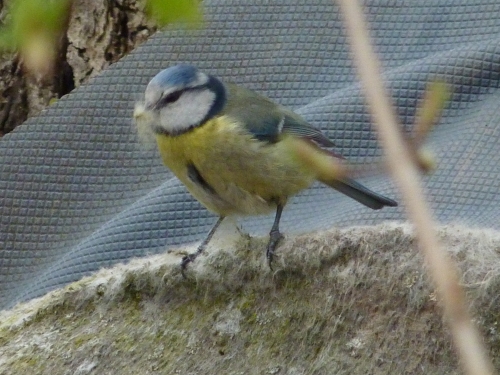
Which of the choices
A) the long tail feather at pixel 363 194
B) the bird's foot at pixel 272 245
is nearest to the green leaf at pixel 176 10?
the bird's foot at pixel 272 245

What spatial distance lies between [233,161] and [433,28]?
0.92 metres

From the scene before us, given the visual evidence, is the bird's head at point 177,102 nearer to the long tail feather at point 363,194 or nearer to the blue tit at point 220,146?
the blue tit at point 220,146

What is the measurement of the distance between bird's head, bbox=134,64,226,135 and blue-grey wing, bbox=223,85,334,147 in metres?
0.04

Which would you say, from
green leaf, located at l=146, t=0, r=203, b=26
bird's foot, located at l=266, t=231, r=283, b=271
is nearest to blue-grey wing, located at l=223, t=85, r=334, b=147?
bird's foot, located at l=266, t=231, r=283, b=271

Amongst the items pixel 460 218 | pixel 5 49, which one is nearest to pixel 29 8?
pixel 5 49

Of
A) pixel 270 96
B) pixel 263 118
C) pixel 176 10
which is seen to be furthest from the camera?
pixel 270 96

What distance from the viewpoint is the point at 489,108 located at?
1.87m

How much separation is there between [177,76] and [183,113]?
0.21 feet

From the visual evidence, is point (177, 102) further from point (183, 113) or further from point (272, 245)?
point (272, 245)

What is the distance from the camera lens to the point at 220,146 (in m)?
1.40

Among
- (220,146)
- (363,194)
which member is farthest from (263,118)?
(363,194)

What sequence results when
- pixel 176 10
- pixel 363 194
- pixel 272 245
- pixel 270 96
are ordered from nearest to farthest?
pixel 176 10
pixel 272 245
pixel 363 194
pixel 270 96

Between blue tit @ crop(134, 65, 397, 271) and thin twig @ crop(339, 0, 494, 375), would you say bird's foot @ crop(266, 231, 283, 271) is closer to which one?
blue tit @ crop(134, 65, 397, 271)

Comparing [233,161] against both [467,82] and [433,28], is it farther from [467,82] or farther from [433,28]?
[433,28]
